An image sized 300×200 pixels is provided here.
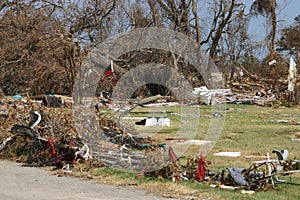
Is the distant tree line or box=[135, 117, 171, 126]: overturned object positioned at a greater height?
the distant tree line

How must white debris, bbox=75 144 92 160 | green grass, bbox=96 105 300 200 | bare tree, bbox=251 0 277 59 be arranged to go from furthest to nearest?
bare tree, bbox=251 0 277 59 → white debris, bbox=75 144 92 160 → green grass, bbox=96 105 300 200

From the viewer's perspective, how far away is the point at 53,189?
685 cm

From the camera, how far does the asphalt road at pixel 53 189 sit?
634 centimetres

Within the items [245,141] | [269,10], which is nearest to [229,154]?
[245,141]

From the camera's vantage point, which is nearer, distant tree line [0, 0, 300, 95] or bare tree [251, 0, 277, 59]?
distant tree line [0, 0, 300, 95]

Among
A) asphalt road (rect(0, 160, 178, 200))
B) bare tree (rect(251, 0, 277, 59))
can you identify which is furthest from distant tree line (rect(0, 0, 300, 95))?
asphalt road (rect(0, 160, 178, 200))

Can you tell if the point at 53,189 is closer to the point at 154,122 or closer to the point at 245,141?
the point at 245,141

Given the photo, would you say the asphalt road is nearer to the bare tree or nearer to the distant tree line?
the distant tree line

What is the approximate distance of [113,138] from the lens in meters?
9.19

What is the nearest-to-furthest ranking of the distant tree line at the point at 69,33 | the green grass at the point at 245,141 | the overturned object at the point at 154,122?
the green grass at the point at 245,141
the overturned object at the point at 154,122
the distant tree line at the point at 69,33

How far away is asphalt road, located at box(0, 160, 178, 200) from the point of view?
634 cm

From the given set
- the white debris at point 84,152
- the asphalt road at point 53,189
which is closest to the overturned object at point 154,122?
the white debris at point 84,152

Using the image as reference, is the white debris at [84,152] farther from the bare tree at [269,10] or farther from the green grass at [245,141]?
the bare tree at [269,10]

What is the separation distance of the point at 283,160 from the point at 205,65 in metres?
24.7
